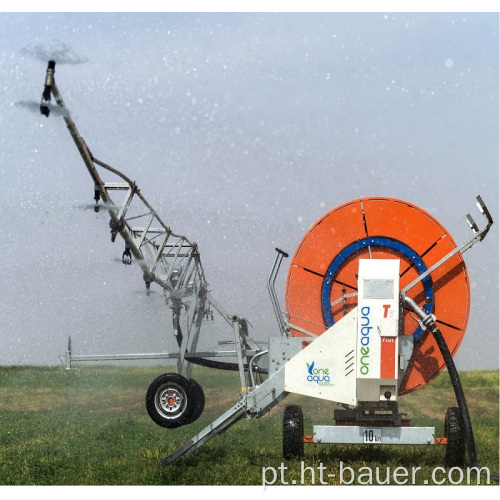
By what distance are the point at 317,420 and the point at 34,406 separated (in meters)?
6.43

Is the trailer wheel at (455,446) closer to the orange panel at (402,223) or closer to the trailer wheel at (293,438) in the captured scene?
the trailer wheel at (293,438)

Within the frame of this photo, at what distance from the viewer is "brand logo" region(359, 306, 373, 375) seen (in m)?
13.3

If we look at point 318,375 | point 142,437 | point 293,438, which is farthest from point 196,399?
point 142,437

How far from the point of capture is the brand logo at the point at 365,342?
43.8ft

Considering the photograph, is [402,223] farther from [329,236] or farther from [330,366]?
[330,366]

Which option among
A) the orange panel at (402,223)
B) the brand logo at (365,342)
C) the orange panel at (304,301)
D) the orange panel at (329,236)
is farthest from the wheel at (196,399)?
the orange panel at (402,223)

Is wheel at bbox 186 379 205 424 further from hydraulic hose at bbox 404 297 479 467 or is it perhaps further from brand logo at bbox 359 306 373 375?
hydraulic hose at bbox 404 297 479 467

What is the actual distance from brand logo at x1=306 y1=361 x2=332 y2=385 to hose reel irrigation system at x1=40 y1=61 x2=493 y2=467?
0.01 m

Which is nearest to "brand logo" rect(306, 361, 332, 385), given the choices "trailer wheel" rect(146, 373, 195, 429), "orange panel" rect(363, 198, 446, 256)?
"orange panel" rect(363, 198, 446, 256)

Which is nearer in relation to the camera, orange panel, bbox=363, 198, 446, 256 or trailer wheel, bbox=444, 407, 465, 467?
trailer wheel, bbox=444, 407, 465, 467

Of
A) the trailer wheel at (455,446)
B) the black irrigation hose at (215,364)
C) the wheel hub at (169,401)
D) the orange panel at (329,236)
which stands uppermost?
the orange panel at (329,236)

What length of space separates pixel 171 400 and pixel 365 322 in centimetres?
367

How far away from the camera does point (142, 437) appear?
60.8ft

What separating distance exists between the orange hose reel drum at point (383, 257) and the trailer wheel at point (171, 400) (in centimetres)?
206
